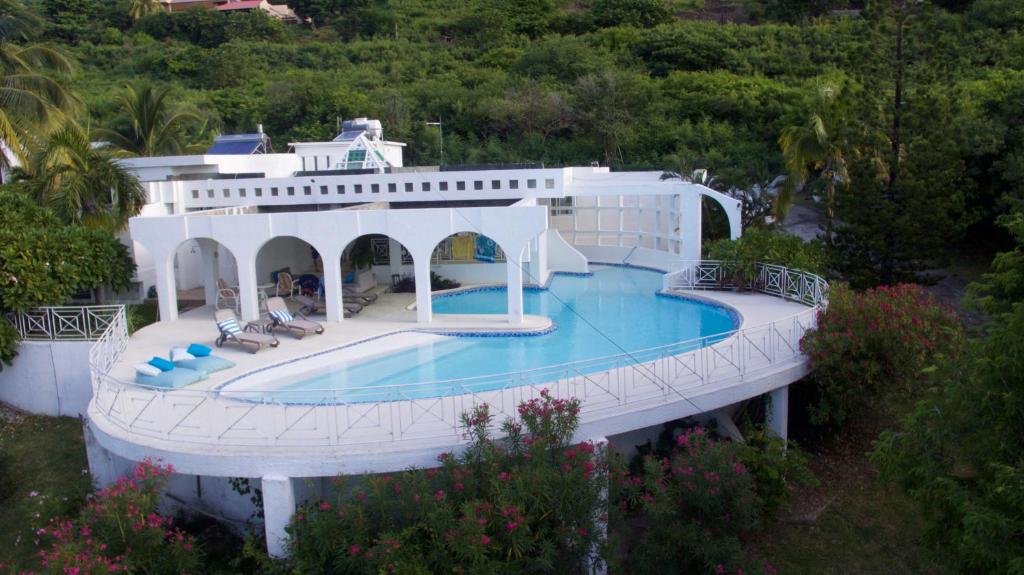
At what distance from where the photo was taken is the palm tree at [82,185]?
18359 millimetres

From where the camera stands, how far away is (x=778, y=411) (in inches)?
514

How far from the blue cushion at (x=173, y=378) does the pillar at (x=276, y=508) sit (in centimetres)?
419

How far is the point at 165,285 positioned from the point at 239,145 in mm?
9998

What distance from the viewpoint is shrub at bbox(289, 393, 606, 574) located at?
8.10 meters

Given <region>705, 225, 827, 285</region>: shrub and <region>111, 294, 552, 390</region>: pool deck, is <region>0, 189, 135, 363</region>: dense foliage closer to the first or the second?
<region>111, 294, 552, 390</region>: pool deck

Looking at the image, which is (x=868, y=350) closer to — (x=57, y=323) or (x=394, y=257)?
(x=394, y=257)

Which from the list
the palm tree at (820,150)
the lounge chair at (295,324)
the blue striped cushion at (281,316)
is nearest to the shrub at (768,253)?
the palm tree at (820,150)

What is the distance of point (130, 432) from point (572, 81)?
39270mm

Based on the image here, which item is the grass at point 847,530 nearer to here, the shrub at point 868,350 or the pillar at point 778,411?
the pillar at point 778,411

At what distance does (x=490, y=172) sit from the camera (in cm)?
2216

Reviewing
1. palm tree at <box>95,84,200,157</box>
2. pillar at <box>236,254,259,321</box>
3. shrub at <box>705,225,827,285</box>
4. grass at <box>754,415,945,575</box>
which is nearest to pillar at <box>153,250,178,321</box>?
pillar at <box>236,254,259,321</box>

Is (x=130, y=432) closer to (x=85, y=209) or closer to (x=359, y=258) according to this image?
(x=85, y=209)

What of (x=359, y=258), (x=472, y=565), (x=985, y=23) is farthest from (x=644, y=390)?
(x=985, y=23)

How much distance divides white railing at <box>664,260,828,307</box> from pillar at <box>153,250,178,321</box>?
12316 millimetres
